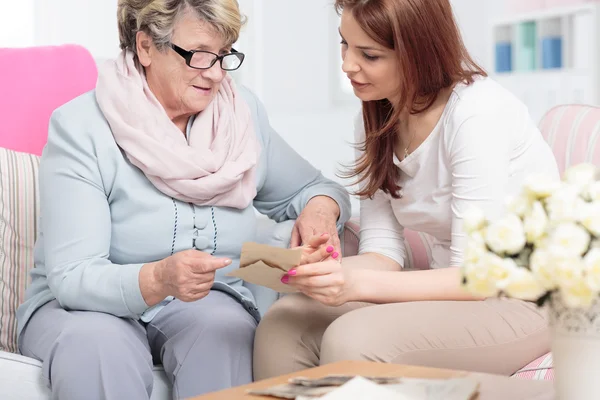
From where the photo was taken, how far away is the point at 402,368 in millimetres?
1370

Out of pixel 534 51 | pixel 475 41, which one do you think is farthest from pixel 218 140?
pixel 475 41

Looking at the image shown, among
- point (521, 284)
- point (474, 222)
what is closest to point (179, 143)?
point (474, 222)

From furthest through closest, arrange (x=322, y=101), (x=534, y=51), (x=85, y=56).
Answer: (x=322, y=101)
(x=534, y=51)
(x=85, y=56)

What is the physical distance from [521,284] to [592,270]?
0.08 metres

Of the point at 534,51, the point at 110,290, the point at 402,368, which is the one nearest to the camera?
the point at 402,368

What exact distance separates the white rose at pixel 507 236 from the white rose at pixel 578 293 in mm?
74

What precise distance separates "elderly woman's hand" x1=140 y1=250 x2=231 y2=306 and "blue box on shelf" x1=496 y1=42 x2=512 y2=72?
3.62 meters

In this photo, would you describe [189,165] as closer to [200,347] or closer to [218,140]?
Answer: [218,140]

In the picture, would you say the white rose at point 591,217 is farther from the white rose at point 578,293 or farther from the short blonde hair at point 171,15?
the short blonde hair at point 171,15

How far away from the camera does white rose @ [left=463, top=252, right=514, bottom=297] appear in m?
1.00

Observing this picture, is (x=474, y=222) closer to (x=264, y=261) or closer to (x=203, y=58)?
(x=264, y=261)

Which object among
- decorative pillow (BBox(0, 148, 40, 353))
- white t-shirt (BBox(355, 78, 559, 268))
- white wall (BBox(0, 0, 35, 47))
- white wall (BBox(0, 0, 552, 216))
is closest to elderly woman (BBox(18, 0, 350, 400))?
decorative pillow (BBox(0, 148, 40, 353))

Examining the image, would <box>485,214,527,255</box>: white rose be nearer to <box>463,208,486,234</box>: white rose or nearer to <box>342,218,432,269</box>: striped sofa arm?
<box>463,208,486,234</box>: white rose

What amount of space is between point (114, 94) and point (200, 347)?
22.9 inches
